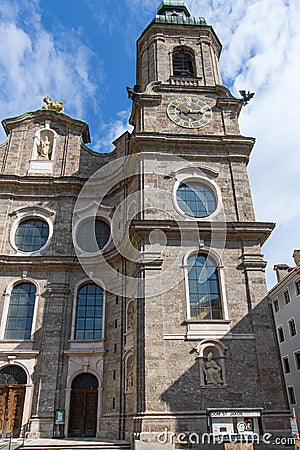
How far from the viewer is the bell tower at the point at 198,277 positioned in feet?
44.9

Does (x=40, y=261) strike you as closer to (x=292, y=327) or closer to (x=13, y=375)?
(x=13, y=375)

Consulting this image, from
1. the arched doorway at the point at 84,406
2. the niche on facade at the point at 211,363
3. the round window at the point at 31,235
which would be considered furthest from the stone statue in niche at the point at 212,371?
the round window at the point at 31,235

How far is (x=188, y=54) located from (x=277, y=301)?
17.7 m

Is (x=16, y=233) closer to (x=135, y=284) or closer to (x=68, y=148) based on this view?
(x=68, y=148)

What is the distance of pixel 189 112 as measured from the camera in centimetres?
Result: 2062

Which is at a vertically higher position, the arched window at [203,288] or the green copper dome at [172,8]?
the green copper dome at [172,8]

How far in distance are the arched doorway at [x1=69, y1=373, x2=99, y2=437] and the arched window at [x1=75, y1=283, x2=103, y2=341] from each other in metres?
1.73

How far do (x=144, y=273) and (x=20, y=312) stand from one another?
262 inches

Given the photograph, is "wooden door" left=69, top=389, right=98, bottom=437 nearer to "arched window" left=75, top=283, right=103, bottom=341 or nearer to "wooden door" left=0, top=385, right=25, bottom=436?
"wooden door" left=0, top=385, right=25, bottom=436

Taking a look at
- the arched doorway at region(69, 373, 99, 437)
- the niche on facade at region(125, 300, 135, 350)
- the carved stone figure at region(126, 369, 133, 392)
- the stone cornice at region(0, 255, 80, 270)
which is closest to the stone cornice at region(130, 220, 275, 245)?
the niche on facade at region(125, 300, 135, 350)

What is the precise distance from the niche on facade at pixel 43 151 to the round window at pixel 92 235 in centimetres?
392

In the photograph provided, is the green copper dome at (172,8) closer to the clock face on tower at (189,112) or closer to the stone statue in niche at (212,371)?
the clock face on tower at (189,112)

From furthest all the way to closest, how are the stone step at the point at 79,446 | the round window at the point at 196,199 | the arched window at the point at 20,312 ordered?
the arched window at the point at 20,312, the round window at the point at 196,199, the stone step at the point at 79,446

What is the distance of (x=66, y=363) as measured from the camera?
688 inches
